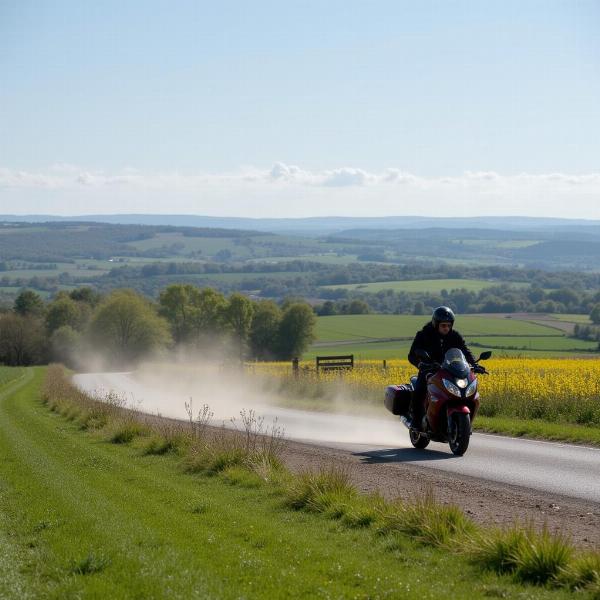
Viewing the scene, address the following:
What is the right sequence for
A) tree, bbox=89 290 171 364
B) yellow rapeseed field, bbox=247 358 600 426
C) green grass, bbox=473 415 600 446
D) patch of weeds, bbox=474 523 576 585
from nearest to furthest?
1. patch of weeds, bbox=474 523 576 585
2. green grass, bbox=473 415 600 446
3. yellow rapeseed field, bbox=247 358 600 426
4. tree, bbox=89 290 171 364

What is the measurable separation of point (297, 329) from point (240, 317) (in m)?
6.72

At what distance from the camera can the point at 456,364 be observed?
15266mm

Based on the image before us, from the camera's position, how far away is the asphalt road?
42.5 feet

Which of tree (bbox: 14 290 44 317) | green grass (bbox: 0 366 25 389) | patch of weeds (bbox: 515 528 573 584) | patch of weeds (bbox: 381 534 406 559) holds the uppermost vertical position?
patch of weeds (bbox: 515 528 573 584)

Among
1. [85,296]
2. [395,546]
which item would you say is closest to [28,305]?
[85,296]

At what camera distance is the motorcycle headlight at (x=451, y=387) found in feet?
49.5

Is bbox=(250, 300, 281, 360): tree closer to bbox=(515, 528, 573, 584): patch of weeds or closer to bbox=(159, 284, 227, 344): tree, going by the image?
bbox=(159, 284, 227, 344): tree

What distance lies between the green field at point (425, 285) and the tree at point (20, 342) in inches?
2681

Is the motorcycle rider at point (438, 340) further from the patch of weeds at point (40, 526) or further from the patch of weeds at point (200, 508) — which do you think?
the patch of weeds at point (40, 526)

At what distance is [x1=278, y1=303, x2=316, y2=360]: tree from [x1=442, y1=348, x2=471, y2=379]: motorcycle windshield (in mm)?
80449

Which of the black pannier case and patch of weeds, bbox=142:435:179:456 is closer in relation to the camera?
the black pannier case

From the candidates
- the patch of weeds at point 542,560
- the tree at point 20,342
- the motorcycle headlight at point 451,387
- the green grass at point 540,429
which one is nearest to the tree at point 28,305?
the tree at point 20,342

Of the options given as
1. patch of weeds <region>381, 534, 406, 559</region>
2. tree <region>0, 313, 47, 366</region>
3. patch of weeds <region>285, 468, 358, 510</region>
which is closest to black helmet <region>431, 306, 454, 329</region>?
patch of weeds <region>285, 468, 358, 510</region>

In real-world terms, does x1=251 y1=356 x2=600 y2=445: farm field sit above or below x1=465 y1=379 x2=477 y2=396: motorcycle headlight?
below
